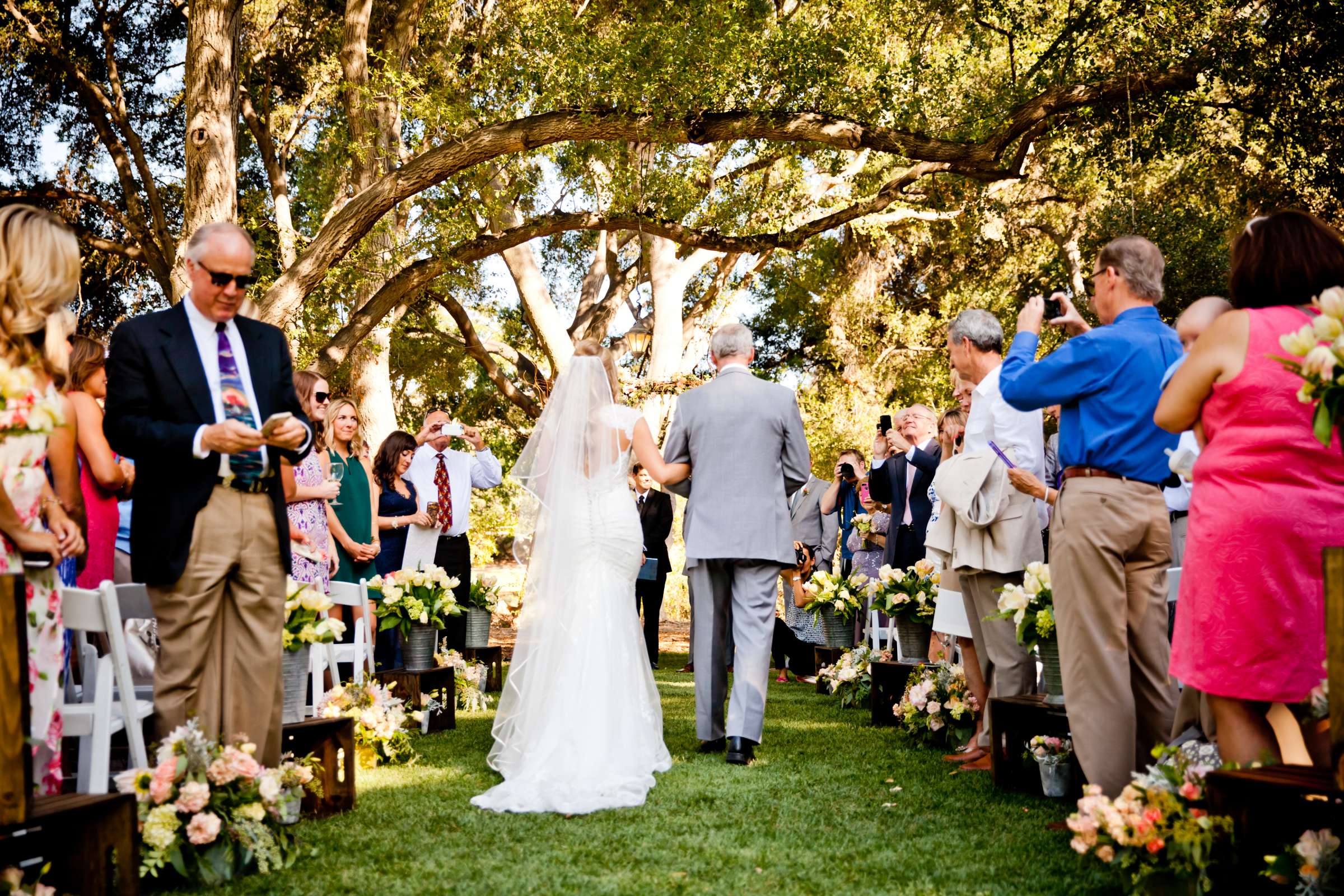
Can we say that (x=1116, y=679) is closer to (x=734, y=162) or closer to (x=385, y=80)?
(x=385, y=80)

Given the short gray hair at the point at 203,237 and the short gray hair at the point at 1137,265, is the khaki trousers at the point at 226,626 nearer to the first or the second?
the short gray hair at the point at 203,237

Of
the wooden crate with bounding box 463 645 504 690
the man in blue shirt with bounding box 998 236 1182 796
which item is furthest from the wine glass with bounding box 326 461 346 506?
the man in blue shirt with bounding box 998 236 1182 796

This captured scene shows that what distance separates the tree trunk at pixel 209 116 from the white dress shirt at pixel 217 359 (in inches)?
294

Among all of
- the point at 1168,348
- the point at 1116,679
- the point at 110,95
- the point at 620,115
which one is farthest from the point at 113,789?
the point at 110,95

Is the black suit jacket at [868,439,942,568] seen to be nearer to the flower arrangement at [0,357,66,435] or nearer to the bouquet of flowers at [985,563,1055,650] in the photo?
the bouquet of flowers at [985,563,1055,650]

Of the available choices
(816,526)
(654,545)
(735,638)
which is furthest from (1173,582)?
(654,545)

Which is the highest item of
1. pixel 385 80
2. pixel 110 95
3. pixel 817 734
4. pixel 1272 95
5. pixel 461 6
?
pixel 461 6

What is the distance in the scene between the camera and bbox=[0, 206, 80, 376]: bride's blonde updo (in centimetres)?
353

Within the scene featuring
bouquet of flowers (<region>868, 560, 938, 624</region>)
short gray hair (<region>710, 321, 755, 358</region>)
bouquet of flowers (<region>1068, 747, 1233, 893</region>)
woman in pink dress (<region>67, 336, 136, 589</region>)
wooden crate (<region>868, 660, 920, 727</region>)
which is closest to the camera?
bouquet of flowers (<region>1068, 747, 1233, 893</region>)

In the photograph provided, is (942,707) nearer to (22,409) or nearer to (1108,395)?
(1108,395)

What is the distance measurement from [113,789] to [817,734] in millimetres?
4414

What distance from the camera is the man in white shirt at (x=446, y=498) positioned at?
9.21 meters

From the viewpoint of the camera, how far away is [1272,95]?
10266 millimetres

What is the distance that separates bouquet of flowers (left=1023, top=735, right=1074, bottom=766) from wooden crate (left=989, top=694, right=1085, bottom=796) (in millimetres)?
68
